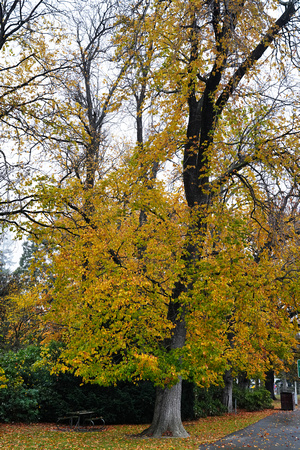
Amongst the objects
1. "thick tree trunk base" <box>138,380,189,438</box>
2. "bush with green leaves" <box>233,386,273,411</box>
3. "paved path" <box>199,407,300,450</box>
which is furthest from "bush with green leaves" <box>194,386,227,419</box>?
"thick tree trunk base" <box>138,380,189,438</box>

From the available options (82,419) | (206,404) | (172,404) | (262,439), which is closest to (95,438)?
(172,404)

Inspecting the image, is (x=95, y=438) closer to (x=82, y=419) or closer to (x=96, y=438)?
(x=96, y=438)

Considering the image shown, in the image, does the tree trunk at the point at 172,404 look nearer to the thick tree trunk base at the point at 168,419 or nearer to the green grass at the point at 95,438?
the thick tree trunk base at the point at 168,419

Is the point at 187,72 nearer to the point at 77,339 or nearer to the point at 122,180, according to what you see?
the point at 122,180

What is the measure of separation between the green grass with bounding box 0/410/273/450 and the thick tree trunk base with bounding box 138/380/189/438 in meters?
0.36

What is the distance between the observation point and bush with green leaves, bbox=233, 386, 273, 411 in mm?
22938

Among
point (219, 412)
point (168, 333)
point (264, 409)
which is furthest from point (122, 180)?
point (264, 409)

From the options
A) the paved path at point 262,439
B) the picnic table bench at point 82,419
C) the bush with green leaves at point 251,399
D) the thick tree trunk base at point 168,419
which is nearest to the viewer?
the paved path at point 262,439

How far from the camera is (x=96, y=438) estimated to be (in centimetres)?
1070

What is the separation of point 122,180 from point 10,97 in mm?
3781

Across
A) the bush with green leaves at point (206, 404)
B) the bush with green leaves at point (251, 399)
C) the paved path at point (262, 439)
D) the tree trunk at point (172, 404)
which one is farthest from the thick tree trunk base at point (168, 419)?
the bush with green leaves at point (251, 399)

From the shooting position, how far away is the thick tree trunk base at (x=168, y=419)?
10586 millimetres

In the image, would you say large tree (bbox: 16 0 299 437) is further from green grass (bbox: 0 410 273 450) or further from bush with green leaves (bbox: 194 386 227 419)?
bush with green leaves (bbox: 194 386 227 419)

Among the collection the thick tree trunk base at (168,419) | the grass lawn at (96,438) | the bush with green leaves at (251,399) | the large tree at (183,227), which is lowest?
the bush with green leaves at (251,399)
